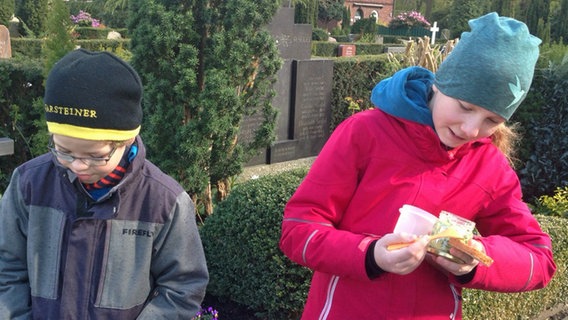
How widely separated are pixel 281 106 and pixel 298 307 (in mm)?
5903

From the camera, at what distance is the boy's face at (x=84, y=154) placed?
5.13 ft

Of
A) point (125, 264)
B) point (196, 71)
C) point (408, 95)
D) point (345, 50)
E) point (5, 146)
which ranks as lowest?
point (345, 50)

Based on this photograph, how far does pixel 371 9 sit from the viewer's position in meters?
56.5

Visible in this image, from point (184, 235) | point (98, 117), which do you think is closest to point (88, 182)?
point (98, 117)

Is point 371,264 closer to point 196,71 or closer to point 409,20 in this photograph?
point 196,71

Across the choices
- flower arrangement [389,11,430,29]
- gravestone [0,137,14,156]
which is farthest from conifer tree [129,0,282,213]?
flower arrangement [389,11,430,29]

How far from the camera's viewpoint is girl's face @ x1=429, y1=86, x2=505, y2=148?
4.91ft

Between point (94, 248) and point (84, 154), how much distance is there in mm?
263

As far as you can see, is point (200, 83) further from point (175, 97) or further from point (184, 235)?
point (184, 235)

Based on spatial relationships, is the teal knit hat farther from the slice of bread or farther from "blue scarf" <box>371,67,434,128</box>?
the slice of bread

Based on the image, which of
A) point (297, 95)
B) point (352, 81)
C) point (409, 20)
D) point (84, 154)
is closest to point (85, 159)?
point (84, 154)

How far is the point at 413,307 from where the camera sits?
1.58 m

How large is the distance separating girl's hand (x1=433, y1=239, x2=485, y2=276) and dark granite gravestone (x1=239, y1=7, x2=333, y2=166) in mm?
7314

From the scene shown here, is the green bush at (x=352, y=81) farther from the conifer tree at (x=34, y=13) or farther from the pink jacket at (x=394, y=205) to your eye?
the conifer tree at (x=34, y=13)
